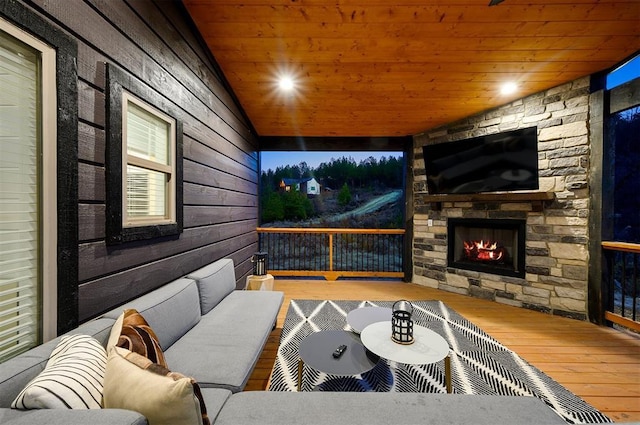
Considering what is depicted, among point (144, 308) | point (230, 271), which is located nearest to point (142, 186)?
point (144, 308)

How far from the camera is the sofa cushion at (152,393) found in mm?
713

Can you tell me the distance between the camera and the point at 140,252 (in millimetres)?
1628

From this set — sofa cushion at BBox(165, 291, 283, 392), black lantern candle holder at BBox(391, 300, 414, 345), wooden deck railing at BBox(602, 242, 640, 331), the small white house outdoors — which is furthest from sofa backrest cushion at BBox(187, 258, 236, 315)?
wooden deck railing at BBox(602, 242, 640, 331)

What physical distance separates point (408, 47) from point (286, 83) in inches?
55.1

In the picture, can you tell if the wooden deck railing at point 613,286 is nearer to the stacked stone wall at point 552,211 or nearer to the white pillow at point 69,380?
the stacked stone wall at point 552,211

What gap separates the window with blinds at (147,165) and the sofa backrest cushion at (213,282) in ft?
1.75

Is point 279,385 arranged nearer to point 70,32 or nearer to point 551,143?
point 70,32

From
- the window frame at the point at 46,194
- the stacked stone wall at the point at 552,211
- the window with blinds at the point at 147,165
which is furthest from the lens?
the stacked stone wall at the point at 552,211

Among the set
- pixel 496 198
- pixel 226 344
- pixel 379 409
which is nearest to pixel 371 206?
pixel 496 198

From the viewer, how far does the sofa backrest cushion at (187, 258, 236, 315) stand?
6.69 ft

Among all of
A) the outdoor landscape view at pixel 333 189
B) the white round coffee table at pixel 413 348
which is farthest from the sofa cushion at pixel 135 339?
the outdoor landscape view at pixel 333 189

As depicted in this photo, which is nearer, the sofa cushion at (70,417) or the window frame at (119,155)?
the sofa cushion at (70,417)

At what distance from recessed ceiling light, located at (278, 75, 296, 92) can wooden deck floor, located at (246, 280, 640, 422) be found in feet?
9.13

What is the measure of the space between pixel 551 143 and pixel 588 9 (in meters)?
1.50
